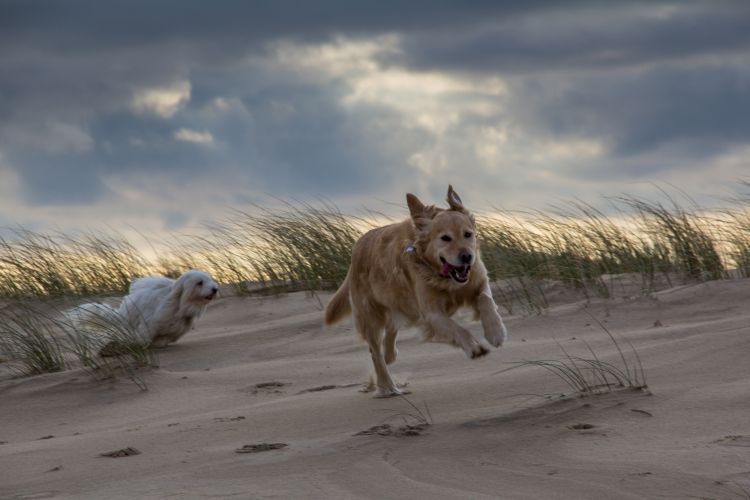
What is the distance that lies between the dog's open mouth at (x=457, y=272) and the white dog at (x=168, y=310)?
4.68 m

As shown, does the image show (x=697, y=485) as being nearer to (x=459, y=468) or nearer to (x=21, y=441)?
(x=459, y=468)

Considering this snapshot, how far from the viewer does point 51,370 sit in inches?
327

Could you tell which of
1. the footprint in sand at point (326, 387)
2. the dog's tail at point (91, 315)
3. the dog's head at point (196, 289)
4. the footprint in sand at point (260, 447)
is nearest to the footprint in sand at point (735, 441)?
the footprint in sand at point (260, 447)

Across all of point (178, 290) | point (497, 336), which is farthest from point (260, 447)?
point (178, 290)

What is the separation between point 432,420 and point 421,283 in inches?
41.4

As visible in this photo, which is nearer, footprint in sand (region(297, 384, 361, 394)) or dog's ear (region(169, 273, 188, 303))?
footprint in sand (region(297, 384, 361, 394))

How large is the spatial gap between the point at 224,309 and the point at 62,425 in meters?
5.15

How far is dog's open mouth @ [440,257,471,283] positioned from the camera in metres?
5.73

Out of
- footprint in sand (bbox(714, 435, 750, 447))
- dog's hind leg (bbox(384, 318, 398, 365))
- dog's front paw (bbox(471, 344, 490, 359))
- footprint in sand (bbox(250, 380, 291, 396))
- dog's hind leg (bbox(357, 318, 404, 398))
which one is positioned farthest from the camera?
footprint in sand (bbox(250, 380, 291, 396))

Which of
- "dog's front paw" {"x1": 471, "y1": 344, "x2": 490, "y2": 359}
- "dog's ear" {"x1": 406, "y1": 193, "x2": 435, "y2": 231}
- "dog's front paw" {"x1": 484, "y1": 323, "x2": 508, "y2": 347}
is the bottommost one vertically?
"dog's front paw" {"x1": 471, "y1": 344, "x2": 490, "y2": 359}

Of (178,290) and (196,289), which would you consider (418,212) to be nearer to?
(196,289)

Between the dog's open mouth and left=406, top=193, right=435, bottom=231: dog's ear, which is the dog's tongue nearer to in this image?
the dog's open mouth

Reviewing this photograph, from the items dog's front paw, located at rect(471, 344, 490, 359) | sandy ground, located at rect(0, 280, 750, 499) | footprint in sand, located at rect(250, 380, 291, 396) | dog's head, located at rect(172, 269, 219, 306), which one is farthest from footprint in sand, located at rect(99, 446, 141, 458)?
dog's head, located at rect(172, 269, 219, 306)

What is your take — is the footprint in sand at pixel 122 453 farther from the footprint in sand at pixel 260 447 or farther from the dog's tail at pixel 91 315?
the dog's tail at pixel 91 315
